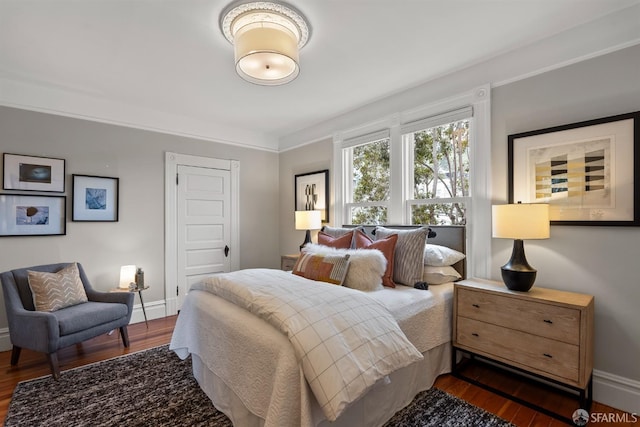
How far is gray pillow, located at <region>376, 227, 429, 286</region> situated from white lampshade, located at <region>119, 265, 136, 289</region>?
2.91 metres

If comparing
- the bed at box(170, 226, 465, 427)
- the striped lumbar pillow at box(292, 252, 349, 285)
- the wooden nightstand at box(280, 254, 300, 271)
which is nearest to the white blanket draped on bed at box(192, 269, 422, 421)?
the bed at box(170, 226, 465, 427)

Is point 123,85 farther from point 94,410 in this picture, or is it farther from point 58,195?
point 94,410

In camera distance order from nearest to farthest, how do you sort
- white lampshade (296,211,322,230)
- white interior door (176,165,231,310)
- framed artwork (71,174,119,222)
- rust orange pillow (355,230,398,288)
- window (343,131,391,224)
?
rust orange pillow (355,230,398,288), framed artwork (71,174,119,222), window (343,131,391,224), white lampshade (296,211,322,230), white interior door (176,165,231,310)

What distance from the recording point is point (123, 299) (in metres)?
2.95

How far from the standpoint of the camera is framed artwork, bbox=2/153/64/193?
2953 millimetres

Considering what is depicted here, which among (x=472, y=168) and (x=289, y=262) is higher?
(x=472, y=168)

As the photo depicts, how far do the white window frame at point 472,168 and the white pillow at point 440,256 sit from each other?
14 cm

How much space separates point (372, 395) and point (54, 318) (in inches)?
96.3

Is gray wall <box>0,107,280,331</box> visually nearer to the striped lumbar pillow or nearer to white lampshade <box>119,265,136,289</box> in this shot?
white lampshade <box>119,265,136,289</box>

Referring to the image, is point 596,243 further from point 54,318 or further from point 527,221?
point 54,318

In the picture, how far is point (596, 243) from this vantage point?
2076 millimetres

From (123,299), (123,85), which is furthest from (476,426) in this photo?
(123,85)

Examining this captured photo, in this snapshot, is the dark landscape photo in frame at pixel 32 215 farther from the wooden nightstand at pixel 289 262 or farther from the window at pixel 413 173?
the window at pixel 413 173

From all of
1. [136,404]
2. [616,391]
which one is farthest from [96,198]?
[616,391]
